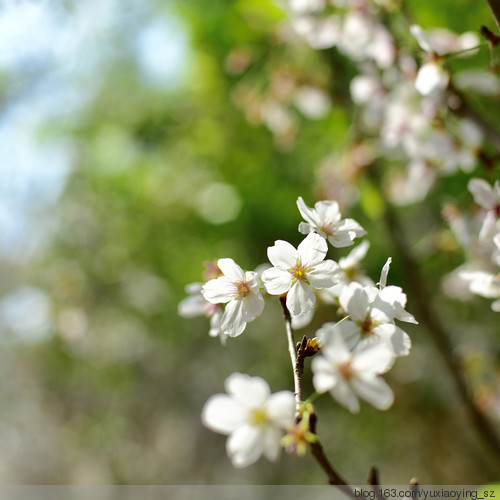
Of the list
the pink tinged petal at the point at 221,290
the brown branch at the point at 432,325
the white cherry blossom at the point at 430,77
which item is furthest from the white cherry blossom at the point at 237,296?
the brown branch at the point at 432,325

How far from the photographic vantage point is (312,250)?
70 cm

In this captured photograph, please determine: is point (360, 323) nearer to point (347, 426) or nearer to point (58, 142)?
point (347, 426)

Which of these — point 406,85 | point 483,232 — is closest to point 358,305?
point 483,232

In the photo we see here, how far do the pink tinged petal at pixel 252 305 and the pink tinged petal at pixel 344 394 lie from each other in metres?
0.19

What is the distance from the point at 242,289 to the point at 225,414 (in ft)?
0.69

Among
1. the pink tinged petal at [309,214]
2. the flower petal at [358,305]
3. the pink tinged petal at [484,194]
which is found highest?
the pink tinged petal at [309,214]

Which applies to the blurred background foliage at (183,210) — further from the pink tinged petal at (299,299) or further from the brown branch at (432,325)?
the pink tinged petal at (299,299)

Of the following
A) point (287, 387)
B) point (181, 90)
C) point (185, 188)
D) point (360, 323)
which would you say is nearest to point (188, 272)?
point (185, 188)

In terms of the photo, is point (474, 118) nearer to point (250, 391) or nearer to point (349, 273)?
point (349, 273)

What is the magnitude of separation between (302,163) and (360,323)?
204 centimetres

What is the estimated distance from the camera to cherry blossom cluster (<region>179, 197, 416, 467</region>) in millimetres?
543

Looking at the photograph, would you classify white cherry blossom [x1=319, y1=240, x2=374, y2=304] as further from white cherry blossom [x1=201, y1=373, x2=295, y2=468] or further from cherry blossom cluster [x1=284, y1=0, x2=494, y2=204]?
cherry blossom cluster [x1=284, y1=0, x2=494, y2=204]

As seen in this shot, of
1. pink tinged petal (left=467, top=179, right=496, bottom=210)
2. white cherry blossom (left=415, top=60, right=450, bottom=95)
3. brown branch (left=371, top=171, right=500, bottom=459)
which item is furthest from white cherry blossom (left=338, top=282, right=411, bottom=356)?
brown branch (left=371, top=171, right=500, bottom=459)

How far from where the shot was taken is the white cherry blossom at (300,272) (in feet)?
2.30
